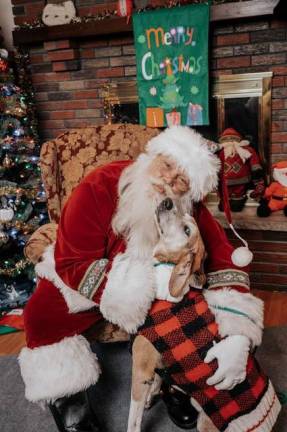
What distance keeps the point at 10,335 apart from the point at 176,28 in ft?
7.57

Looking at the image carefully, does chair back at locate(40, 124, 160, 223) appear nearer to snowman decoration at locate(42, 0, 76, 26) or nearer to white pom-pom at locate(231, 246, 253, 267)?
white pom-pom at locate(231, 246, 253, 267)

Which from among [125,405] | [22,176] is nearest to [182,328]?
[125,405]

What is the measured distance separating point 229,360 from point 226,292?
10.7 inches

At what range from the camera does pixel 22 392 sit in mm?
1878

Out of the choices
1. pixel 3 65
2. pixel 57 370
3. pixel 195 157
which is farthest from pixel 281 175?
pixel 3 65

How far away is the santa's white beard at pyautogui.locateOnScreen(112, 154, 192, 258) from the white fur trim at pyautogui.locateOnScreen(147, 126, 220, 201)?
0.05m

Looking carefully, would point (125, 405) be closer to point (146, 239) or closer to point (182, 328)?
point (182, 328)

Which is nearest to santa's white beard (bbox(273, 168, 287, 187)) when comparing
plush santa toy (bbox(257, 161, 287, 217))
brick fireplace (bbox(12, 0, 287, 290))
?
plush santa toy (bbox(257, 161, 287, 217))

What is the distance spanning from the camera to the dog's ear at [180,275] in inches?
44.5

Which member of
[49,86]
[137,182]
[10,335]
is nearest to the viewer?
[137,182]

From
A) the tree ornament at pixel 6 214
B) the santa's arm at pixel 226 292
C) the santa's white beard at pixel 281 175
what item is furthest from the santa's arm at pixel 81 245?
the santa's white beard at pixel 281 175

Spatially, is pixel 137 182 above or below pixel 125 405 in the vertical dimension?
above

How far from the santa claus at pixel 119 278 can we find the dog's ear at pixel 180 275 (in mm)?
74

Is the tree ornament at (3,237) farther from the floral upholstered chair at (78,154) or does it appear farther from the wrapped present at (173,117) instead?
the wrapped present at (173,117)
